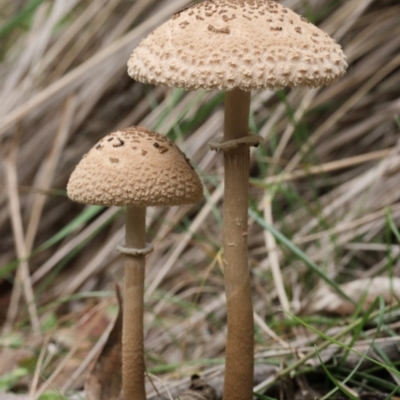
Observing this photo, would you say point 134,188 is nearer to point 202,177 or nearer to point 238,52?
point 238,52

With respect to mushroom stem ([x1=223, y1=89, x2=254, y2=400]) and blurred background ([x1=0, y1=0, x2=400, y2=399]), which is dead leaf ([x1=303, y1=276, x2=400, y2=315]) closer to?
blurred background ([x1=0, y1=0, x2=400, y2=399])

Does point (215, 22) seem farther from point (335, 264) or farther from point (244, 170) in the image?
point (335, 264)

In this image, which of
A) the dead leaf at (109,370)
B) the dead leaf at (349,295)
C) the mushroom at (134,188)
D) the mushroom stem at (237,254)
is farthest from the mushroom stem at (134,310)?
the dead leaf at (349,295)

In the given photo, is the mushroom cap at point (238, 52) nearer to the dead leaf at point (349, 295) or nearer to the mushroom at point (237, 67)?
the mushroom at point (237, 67)

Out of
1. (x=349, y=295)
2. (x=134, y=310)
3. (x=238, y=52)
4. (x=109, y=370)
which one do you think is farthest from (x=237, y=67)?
(x=349, y=295)

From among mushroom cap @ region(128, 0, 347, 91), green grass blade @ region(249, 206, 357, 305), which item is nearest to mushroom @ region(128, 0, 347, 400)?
mushroom cap @ region(128, 0, 347, 91)

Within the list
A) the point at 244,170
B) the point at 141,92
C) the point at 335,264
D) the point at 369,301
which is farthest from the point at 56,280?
the point at 244,170
